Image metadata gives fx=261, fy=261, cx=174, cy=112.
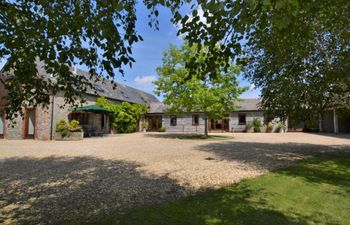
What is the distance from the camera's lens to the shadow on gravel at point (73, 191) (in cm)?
434

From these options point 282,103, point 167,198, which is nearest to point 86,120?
point 282,103

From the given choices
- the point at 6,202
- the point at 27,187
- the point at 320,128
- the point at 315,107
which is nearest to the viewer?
the point at 6,202

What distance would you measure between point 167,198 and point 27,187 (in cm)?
335

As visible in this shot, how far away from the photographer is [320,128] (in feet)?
102

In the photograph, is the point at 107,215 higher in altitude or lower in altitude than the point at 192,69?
lower

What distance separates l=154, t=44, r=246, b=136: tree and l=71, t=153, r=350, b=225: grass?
1308 cm

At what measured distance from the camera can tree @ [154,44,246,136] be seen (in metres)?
19.3

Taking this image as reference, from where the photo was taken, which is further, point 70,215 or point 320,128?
point 320,128

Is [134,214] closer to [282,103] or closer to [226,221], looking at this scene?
[226,221]

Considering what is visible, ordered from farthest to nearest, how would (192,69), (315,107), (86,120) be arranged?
1. (86,120)
2. (315,107)
3. (192,69)

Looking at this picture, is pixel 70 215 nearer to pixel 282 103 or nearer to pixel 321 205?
pixel 321 205

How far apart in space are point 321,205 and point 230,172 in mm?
3005

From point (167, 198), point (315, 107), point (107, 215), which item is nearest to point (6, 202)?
point (107, 215)

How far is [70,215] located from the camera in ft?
13.8
